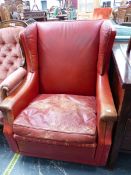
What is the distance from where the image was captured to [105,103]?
1035mm

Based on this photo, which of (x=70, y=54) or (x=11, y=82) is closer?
(x=11, y=82)

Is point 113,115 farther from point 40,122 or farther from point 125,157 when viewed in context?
point 125,157

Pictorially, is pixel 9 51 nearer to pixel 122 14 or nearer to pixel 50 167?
pixel 50 167

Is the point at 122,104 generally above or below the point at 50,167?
above

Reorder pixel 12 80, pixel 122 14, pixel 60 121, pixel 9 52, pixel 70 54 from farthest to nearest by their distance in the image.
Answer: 1. pixel 122 14
2. pixel 9 52
3. pixel 70 54
4. pixel 12 80
5. pixel 60 121

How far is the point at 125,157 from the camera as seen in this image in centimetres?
137

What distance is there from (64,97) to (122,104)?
572 millimetres

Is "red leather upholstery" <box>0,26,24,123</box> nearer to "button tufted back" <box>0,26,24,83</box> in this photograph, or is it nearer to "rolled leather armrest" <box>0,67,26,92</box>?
"button tufted back" <box>0,26,24,83</box>

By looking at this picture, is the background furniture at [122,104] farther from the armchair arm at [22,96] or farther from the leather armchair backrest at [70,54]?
the armchair arm at [22,96]

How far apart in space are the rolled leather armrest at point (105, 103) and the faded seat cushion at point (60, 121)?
5.3 inches

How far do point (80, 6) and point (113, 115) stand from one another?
111 inches

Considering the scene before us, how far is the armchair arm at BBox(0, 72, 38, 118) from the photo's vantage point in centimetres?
113

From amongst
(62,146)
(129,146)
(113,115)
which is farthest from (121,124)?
(62,146)

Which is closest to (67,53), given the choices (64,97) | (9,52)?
(64,97)
